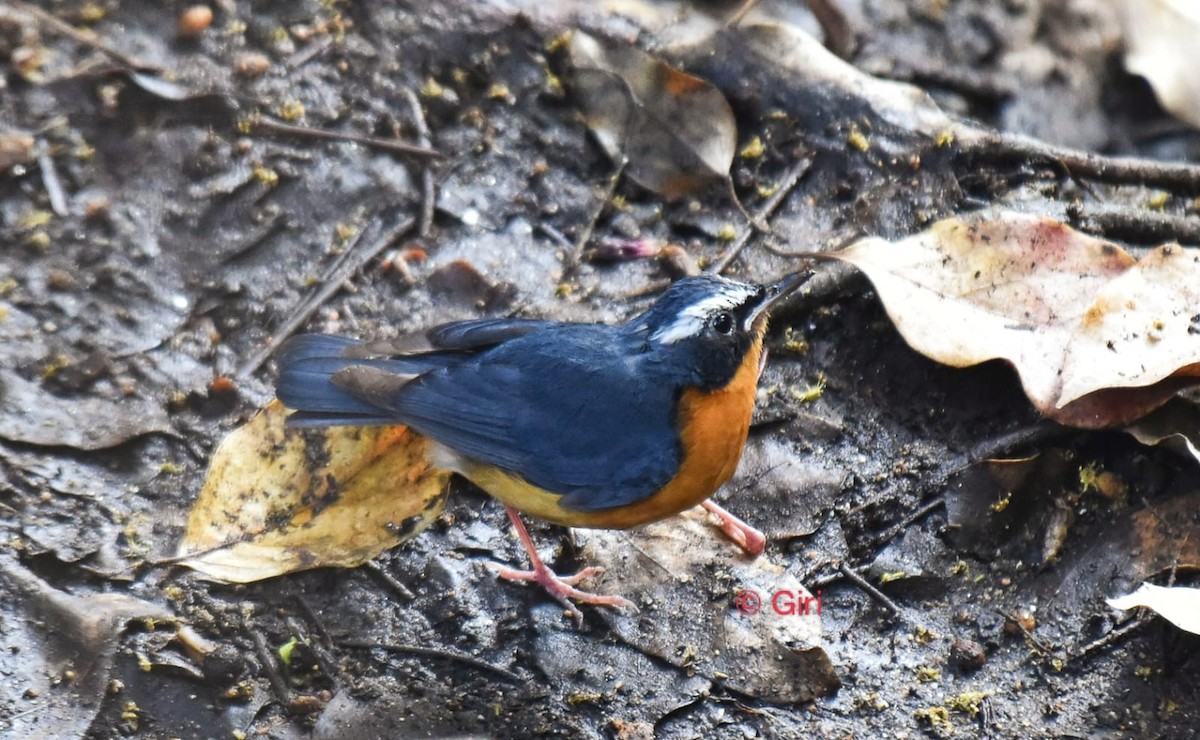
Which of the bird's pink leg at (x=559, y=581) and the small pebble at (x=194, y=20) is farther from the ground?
the small pebble at (x=194, y=20)

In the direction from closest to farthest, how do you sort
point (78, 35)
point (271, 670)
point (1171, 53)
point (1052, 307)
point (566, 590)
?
point (271, 670), point (566, 590), point (1052, 307), point (78, 35), point (1171, 53)

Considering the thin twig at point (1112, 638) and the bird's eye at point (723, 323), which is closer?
the thin twig at point (1112, 638)

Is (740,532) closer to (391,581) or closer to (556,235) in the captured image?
(391,581)

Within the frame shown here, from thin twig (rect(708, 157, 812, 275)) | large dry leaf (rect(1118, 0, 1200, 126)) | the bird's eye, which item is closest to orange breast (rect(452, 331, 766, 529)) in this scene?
the bird's eye

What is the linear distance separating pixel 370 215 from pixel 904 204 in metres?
2.33

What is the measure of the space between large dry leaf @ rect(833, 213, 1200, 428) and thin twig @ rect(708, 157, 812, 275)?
657 millimetres

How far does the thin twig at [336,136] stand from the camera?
5.80 metres

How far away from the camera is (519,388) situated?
461 centimetres

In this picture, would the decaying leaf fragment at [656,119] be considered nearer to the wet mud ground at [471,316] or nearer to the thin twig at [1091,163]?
the wet mud ground at [471,316]

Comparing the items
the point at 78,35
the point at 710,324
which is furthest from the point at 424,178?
the point at 710,324

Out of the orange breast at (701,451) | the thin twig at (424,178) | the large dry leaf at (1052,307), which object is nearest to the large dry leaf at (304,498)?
the orange breast at (701,451)

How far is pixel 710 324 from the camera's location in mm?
4434

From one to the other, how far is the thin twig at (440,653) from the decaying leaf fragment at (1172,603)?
6.44 ft

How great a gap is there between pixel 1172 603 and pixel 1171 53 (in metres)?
3.41
